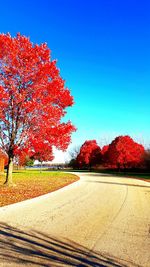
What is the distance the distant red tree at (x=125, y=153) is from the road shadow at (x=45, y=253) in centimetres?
6605

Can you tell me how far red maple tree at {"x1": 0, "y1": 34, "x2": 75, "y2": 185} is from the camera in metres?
20.2

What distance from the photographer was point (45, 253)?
602cm

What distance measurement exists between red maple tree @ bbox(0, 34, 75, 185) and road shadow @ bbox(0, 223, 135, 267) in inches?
519

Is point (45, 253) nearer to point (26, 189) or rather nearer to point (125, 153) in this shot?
point (26, 189)

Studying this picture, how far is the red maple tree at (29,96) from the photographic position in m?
20.2

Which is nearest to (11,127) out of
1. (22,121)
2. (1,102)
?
(22,121)

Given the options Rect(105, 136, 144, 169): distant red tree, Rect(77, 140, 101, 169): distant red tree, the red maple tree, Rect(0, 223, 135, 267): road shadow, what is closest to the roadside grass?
the red maple tree

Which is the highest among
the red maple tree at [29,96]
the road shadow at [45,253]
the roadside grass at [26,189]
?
the red maple tree at [29,96]

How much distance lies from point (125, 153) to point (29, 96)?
54.4m

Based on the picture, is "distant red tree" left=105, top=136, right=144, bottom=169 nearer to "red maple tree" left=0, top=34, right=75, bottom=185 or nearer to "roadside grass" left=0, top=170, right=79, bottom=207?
"roadside grass" left=0, top=170, right=79, bottom=207

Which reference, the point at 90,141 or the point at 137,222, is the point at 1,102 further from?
the point at 90,141

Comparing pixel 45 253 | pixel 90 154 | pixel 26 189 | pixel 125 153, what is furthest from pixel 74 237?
pixel 90 154

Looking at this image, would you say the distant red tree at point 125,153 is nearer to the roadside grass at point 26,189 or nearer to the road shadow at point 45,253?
the roadside grass at point 26,189

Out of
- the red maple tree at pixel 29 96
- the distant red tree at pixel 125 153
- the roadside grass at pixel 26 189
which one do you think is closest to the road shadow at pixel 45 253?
the roadside grass at pixel 26 189
